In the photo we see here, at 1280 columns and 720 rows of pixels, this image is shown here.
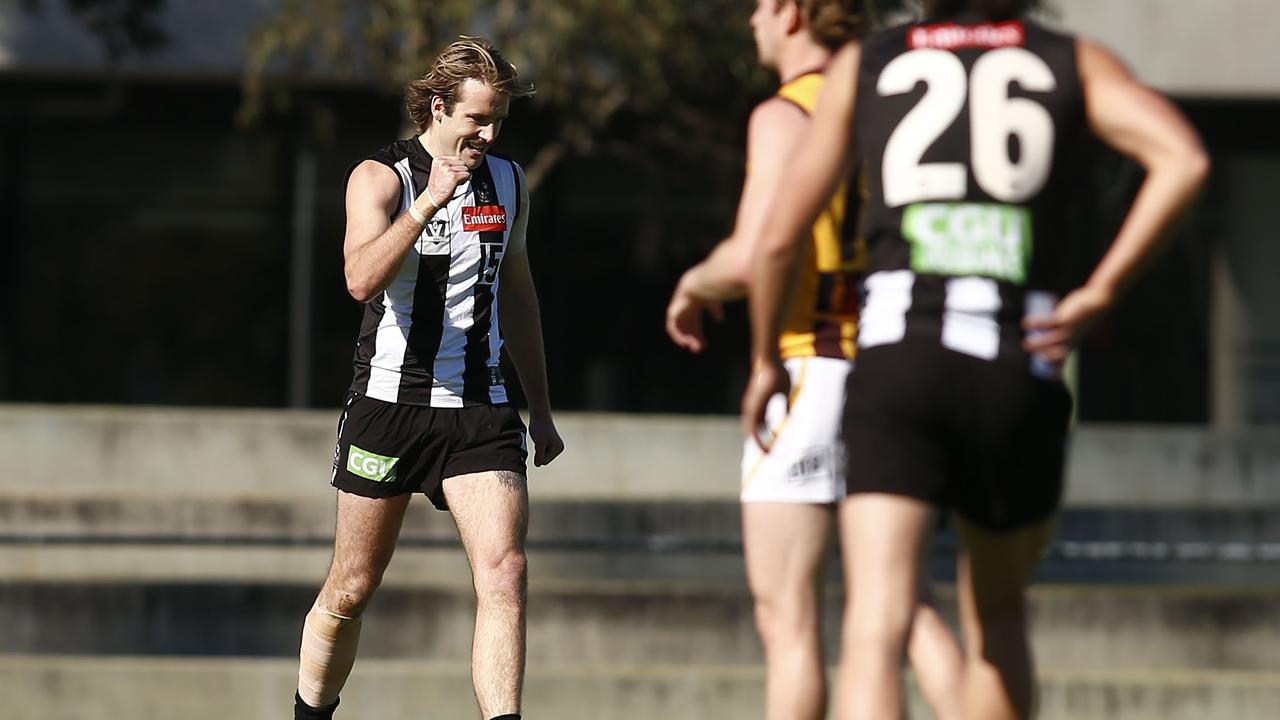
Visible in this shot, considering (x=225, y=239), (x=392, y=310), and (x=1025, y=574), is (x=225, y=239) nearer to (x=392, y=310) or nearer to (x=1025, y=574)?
(x=392, y=310)

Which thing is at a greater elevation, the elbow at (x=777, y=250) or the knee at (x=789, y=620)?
the elbow at (x=777, y=250)

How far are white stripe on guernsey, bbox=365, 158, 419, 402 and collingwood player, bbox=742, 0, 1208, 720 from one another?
1.93 meters

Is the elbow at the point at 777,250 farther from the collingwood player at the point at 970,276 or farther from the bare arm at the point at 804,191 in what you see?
the collingwood player at the point at 970,276

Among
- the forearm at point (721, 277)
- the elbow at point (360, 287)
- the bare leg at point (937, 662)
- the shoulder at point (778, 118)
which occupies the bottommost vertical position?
the bare leg at point (937, 662)

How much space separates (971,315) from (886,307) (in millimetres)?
156

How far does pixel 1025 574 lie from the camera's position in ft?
11.4

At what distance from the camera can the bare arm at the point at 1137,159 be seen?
329cm

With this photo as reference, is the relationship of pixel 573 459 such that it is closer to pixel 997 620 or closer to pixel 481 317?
pixel 481 317

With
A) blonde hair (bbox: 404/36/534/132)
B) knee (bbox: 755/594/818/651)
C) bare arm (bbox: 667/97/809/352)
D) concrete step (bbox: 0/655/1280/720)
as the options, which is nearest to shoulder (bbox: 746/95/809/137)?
bare arm (bbox: 667/97/809/352)

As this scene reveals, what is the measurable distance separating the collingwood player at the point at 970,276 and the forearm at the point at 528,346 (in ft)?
6.67

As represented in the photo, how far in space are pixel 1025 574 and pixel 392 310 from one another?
7.08 ft

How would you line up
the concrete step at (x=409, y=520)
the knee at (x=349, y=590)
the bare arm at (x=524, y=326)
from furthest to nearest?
the concrete step at (x=409, y=520)
the bare arm at (x=524, y=326)
the knee at (x=349, y=590)

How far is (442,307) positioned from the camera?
16.5 feet

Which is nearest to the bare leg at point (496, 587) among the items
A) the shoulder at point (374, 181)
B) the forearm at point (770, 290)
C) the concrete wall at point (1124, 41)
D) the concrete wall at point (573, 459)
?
the shoulder at point (374, 181)
